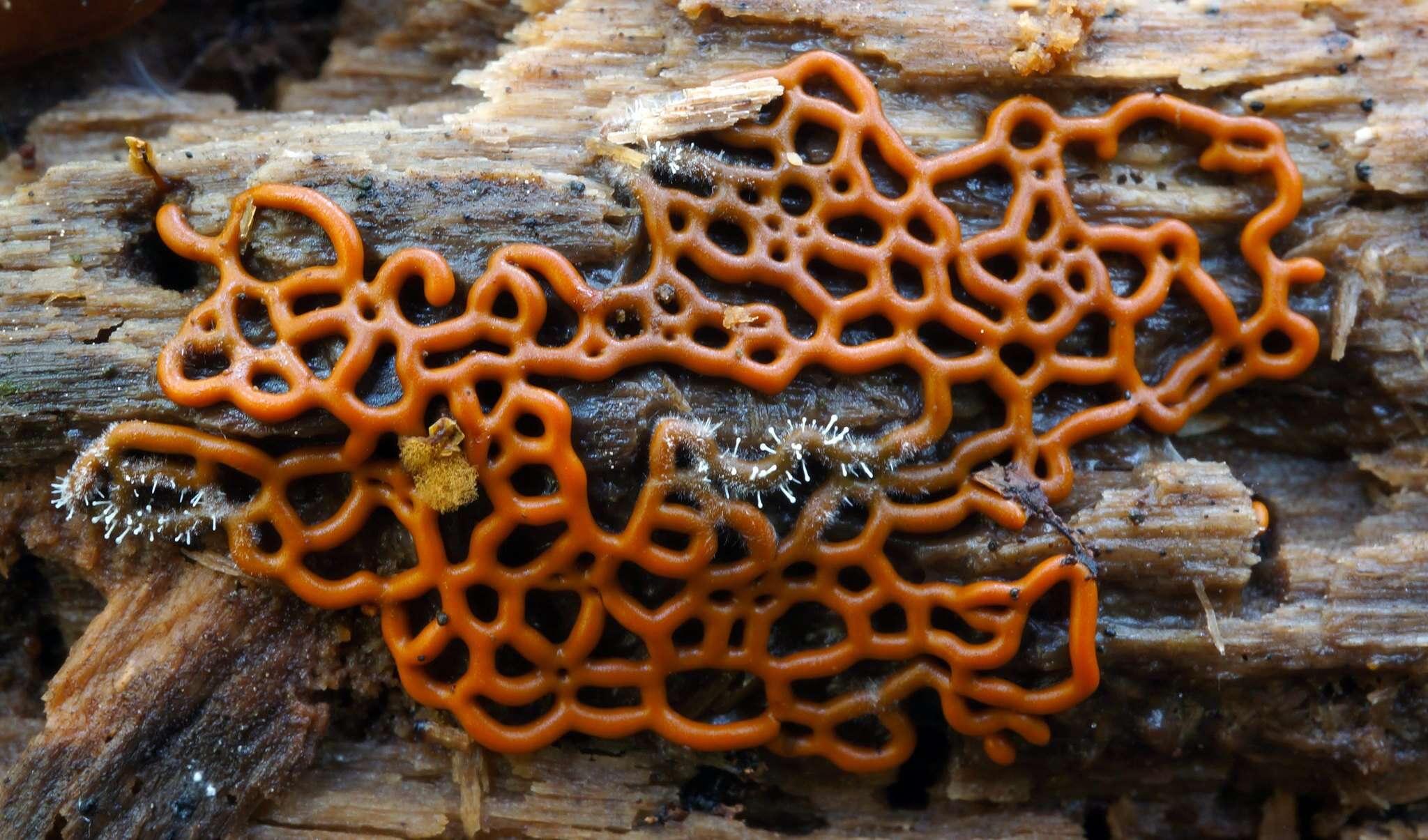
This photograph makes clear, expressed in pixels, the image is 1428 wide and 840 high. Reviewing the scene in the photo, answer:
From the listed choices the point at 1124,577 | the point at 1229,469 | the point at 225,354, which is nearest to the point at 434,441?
the point at 225,354

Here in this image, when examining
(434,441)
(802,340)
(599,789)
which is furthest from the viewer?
(599,789)

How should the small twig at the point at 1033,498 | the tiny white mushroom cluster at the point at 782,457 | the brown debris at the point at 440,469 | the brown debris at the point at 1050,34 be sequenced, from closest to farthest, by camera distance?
the brown debris at the point at 440,469 → the tiny white mushroom cluster at the point at 782,457 → the small twig at the point at 1033,498 → the brown debris at the point at 1050,34

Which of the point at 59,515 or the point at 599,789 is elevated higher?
the point at 59,515

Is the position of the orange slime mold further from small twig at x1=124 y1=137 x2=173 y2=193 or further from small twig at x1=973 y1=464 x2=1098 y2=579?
small twig at x1=124 y1=137 x2=173 y2=193

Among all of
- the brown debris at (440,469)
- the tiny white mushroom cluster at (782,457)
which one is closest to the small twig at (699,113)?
the tiny white mushroom cluster at (782,457)

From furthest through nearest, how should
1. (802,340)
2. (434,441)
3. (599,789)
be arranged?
(599,789), (802,340), (434,441)

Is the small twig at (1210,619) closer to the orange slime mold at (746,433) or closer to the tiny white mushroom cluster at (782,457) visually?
the orange slime mold at (746,433)

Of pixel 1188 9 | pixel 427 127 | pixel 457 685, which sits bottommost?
pixel 457 685

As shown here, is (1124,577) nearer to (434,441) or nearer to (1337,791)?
(1337,791)

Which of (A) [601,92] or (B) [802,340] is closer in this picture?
(B) [802,340]
